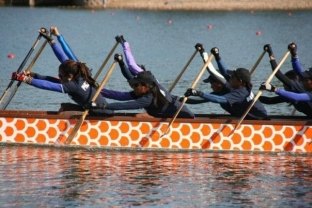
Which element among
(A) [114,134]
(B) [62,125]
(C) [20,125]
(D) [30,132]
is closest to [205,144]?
(A) [114,134]

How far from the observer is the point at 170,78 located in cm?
4200

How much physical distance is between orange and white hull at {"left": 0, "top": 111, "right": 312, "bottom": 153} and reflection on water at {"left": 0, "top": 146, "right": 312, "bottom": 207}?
0.63ft

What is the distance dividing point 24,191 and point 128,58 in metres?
5.48

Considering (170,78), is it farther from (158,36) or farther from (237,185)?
A: (158,36)

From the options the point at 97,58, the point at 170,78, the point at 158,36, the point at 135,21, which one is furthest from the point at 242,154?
the point at 135,21

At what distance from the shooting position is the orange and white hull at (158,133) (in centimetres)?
2445

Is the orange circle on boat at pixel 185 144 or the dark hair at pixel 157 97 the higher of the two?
the dark hair at pixel 157 97

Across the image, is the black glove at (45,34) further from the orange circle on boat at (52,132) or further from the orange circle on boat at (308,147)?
the orange circle on boat at (308,147)

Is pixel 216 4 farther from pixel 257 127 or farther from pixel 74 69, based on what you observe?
pixel 257 127

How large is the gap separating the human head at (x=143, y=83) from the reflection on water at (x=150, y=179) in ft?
4.10

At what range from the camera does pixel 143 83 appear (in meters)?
24.6

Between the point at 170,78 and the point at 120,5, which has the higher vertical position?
the point at 120,5

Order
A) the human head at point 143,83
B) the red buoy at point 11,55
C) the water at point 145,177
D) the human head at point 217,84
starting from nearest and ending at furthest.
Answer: the water at point 145,177 < the human head at point 143,83 < the human head at point 217,84 < the red buoy at point 11,55

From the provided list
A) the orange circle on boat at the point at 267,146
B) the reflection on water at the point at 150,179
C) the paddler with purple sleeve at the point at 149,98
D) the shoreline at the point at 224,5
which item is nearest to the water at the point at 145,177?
the reflection on water at the point at 150,179
